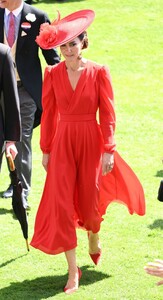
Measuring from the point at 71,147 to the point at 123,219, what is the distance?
1860mm

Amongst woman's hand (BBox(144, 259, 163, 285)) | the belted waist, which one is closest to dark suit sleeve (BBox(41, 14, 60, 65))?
the belted waist

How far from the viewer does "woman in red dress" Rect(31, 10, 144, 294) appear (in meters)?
7.64

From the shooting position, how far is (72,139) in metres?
7.78

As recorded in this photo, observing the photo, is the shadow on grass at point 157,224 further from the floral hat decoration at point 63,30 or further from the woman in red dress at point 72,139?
the floral hat decoration at point 63,30

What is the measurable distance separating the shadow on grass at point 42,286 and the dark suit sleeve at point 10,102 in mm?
1145

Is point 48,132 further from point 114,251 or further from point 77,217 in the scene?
point 114,251

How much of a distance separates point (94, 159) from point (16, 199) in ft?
2.79

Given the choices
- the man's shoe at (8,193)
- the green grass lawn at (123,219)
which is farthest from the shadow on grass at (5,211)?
the man's shoe at (8,193)

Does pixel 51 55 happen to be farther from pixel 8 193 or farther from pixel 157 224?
pixel 157 224

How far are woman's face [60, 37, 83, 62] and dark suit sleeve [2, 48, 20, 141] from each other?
464 mm

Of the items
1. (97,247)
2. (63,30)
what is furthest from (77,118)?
(97,247)

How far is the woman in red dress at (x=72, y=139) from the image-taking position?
7.64m

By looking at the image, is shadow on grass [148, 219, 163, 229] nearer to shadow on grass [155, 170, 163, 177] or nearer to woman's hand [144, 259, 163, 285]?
shadow on grass [155, 170, 163, 177]

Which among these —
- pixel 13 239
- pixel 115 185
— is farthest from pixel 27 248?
pixel 115 185
